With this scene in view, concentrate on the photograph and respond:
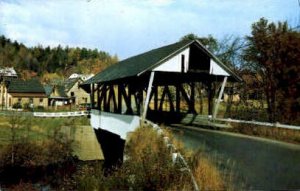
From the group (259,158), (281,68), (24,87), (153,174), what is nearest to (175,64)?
(281,68)

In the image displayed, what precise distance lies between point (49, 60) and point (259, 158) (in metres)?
159

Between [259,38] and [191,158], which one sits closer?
[191,158]

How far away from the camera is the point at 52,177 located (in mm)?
26500

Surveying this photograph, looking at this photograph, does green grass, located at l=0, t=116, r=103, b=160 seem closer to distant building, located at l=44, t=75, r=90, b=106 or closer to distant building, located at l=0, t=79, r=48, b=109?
distant building, located at l=0, t=79, r=48, b=109

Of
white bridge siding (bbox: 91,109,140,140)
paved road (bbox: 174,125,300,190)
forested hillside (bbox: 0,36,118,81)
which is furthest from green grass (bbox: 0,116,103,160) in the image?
forested hillside (bbox: 0,36,118,81)

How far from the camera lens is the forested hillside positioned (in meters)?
A: 154

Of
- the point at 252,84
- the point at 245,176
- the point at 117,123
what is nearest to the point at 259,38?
the point at 252,84

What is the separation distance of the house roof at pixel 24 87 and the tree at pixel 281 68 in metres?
53.9

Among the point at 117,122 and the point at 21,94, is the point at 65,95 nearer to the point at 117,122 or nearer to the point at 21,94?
the point at 21,94

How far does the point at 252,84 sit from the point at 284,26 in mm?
6762

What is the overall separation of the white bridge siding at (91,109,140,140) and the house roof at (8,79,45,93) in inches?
1692

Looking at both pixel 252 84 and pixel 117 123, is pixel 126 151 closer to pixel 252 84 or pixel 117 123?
pixel 117 123

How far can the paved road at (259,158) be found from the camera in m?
10.1

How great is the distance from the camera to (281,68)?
23.4 metres
